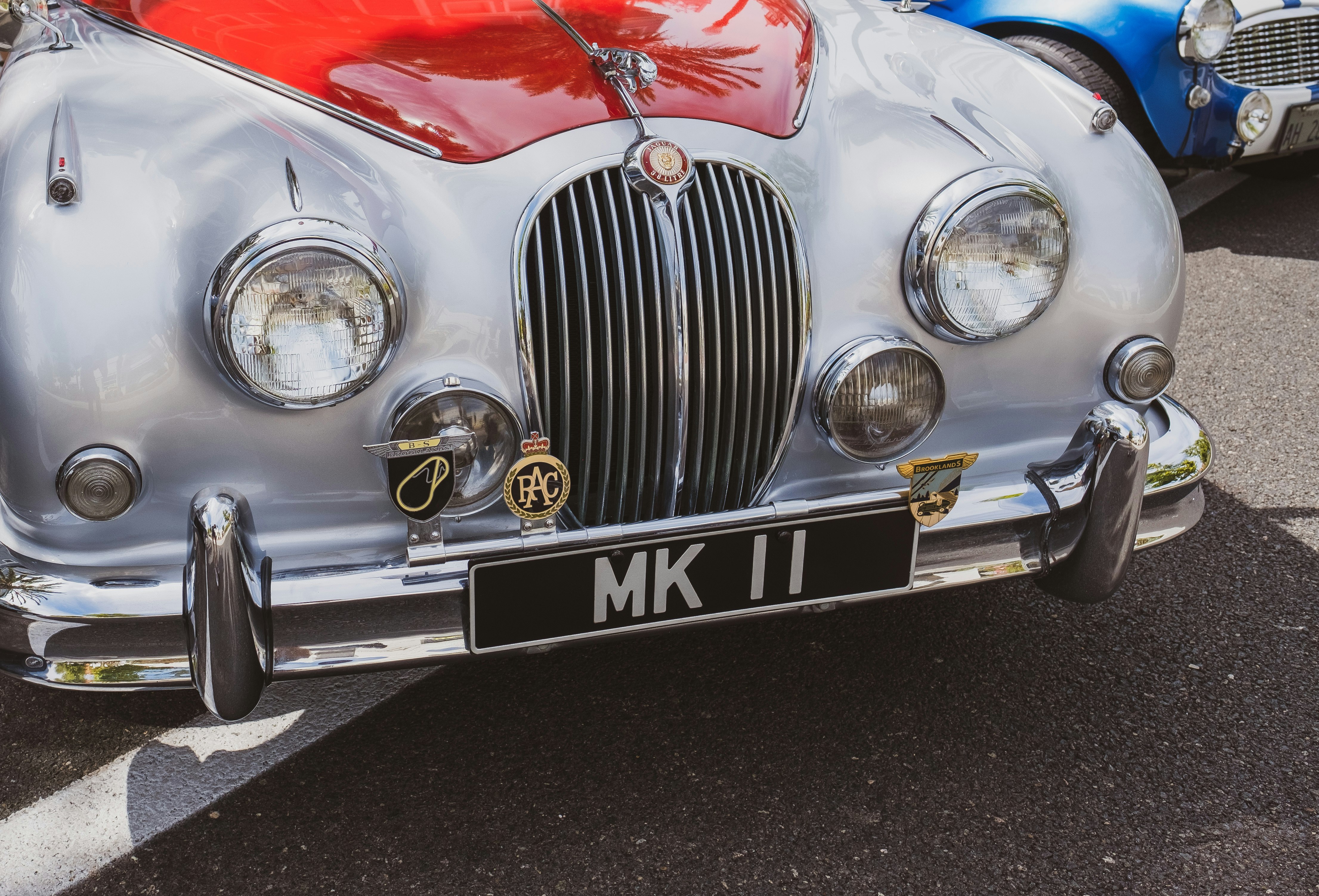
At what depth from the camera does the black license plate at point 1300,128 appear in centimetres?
484

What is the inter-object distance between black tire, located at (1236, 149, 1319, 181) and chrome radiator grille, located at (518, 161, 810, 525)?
16.3ft

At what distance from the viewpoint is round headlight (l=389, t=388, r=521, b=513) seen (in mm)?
1601

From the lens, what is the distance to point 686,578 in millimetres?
1678

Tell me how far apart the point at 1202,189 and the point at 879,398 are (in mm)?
4795

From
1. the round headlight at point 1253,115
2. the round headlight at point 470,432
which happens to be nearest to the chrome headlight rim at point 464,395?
the round headlight at point 470,432

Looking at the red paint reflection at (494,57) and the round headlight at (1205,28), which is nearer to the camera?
the red paint reflection at (494,57)

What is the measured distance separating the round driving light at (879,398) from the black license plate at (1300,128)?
3.95 m

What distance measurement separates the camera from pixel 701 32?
210cm

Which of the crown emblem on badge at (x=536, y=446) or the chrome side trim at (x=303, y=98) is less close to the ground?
the chrome side trim at (x=303, y=98)

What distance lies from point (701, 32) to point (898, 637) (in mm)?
1273

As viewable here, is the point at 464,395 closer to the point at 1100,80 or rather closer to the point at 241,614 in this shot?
the point at 241,614

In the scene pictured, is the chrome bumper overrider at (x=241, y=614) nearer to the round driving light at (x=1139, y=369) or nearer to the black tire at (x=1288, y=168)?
the round driving light at (x=1139, y=369)

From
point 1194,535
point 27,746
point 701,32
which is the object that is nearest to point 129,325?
point 27,746

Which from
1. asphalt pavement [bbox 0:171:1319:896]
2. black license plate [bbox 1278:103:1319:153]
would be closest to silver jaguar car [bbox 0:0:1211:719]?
asphalt pavement [bbox 0:171:1319:896]
